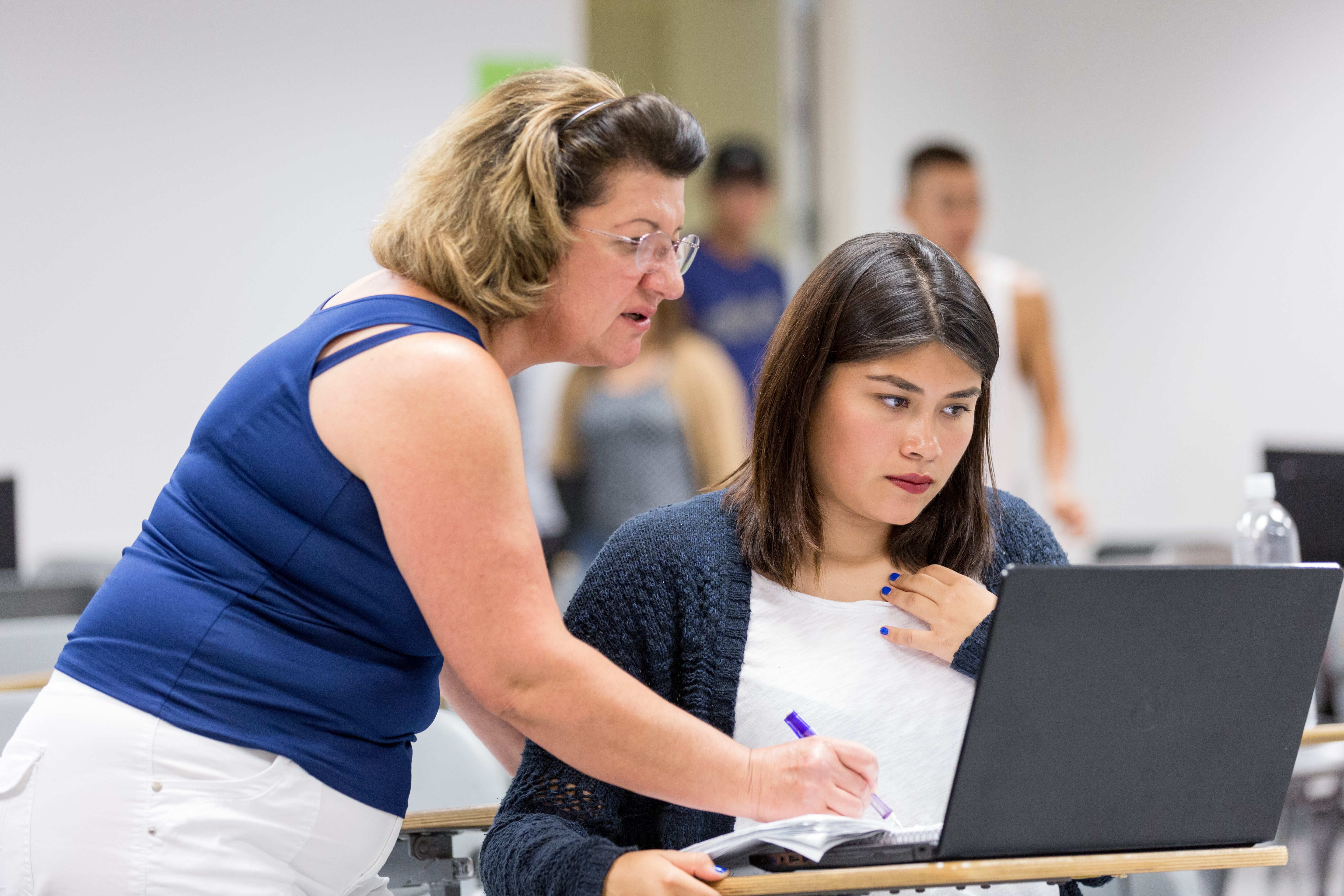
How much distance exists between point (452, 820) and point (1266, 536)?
5.17 ft

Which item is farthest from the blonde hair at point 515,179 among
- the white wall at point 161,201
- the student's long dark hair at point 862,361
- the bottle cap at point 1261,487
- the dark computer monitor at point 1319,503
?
the white wall at point 161,201

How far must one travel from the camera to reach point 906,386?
1400 mm

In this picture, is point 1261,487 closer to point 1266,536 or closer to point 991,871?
point 1266,536

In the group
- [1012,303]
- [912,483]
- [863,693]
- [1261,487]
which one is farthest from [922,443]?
[1012,303]

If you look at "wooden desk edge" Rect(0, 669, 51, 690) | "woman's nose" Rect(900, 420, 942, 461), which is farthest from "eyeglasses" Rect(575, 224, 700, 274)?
"wooden desk edge" Rect(0, 669, 51, 690)

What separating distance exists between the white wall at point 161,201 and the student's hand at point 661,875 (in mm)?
3378

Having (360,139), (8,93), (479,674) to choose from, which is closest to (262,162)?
(360,139)

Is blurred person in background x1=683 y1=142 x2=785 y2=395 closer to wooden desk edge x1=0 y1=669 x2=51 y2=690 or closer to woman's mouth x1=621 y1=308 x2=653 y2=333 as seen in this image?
wooden desk edge x1=0 y1=669 x2=51 y2=690

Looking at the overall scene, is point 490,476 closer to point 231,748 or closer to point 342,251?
point 231,748

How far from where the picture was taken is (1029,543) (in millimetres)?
1568

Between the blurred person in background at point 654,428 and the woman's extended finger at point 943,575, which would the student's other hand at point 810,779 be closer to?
the woman's extended finger at point 943,575

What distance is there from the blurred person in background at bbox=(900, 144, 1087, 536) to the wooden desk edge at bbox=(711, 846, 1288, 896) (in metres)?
2.14

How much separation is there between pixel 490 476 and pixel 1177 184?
4.51m

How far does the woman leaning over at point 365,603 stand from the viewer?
1.08 m
